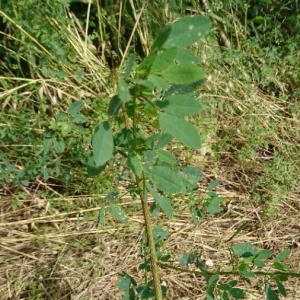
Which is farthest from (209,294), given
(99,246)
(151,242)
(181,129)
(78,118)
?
(99,246)

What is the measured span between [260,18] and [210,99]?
554mm

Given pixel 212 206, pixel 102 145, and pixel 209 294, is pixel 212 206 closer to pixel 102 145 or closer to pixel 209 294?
pixel 209 294

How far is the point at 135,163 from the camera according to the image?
936mm

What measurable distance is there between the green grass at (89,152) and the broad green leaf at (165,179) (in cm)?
94

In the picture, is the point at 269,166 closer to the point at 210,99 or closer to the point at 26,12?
the point at 210,99

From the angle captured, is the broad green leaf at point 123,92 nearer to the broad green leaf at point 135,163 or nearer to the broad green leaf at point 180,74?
the broad green leaf at point 180,74

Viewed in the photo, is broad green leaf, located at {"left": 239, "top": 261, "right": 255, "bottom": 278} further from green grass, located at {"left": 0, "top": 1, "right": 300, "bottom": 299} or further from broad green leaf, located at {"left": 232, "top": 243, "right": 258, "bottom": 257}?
green grass, located at {"left": 0, "top": 1, "right": 300, "bottom": 299}

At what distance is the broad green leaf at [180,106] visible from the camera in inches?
32.7

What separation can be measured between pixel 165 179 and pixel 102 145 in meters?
0.19

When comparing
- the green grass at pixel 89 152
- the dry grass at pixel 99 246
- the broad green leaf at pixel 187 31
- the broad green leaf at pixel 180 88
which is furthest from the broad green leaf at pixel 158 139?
the dry grass at pixel 99 246

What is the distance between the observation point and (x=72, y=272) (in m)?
2.10

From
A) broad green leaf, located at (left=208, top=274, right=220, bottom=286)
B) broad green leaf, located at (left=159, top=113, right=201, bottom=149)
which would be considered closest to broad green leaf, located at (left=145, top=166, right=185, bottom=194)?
broad green leaf, located at (left=159, top=113, right=201, bottom=149)

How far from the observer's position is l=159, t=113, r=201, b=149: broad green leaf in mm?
815

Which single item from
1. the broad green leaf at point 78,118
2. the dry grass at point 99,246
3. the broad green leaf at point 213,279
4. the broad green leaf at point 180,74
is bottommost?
the dry grass at point 99,246
